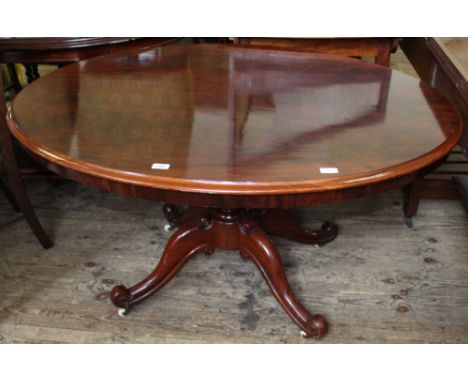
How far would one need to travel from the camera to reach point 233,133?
1.06 metres

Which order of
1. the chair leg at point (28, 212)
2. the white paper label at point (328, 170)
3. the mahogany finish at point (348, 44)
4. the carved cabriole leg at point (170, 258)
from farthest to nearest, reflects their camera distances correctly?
the mahogany finish at point (348, 44) < the chair leg at point (28, 212) < the carved cabriole leg at point (170, 258) < the white paper label at point (328, 170)

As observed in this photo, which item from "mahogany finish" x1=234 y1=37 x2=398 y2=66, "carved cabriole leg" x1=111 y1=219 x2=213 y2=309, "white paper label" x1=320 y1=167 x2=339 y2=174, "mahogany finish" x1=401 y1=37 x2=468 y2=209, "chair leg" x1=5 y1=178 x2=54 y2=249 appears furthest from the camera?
"mahogany finish" x1=234 y1=37 x2=398 y2=66

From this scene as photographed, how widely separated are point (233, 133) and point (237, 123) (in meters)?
0.06

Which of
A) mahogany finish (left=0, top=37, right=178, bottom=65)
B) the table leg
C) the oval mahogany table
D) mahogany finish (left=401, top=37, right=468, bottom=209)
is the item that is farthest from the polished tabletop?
the table leg

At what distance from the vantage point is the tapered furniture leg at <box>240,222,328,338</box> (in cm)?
140

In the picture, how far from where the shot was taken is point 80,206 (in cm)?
208

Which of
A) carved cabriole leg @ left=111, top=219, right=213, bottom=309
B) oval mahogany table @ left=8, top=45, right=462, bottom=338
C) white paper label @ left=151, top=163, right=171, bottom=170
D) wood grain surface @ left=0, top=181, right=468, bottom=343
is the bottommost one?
wood grain surface @ left=0, top=181, right=468, bottom=343

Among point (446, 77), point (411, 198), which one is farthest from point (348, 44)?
point (411, 198)

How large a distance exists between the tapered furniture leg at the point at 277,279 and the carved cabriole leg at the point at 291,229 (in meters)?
0.21

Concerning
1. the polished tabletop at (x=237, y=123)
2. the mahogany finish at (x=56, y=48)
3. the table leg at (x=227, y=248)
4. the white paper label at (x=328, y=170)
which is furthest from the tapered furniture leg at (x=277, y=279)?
the mahogany finish at (x=56, y=48)

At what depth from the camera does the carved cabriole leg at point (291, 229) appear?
5.60 ft

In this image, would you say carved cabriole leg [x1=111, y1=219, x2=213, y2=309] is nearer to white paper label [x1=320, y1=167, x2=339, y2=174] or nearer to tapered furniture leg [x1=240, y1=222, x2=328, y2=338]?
tapered furniture leg [x1=240, y1=222, x2=328, y2=338]

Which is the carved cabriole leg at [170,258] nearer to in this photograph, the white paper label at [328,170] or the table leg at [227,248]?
the table leg at [227,248]

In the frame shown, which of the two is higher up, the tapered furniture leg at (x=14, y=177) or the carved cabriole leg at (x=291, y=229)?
the tapered furniture leg at (x=14, y=177)
